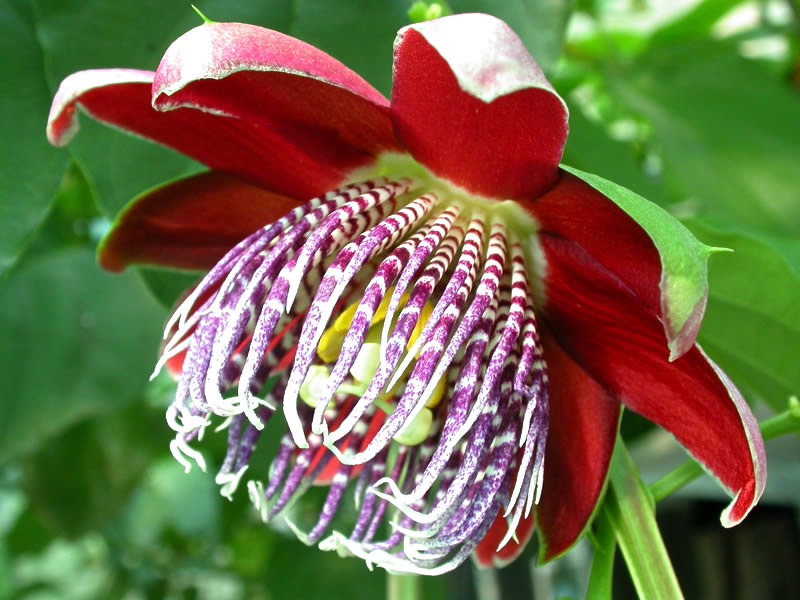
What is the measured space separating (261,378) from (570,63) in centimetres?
120

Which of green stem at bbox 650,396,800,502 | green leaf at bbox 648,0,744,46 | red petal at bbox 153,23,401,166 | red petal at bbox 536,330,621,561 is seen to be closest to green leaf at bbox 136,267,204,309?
red petal at bbox 153,23,401,166

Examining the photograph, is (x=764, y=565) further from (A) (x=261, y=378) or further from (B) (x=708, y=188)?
(A) (x=261, y=378)

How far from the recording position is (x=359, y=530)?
2.20 feet

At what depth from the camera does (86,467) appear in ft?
5.19

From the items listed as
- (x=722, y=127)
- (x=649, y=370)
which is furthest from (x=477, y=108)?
(x=722, y=127)

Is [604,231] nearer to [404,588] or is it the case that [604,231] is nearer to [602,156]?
[404,588]

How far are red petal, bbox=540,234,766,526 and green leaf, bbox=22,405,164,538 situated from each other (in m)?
1.09

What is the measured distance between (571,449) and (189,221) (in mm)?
378

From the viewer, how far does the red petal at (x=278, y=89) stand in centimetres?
53

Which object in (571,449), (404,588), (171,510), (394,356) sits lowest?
(171,510)

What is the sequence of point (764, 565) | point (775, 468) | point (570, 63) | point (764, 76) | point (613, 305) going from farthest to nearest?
point (764, 565), point (775, 468), point (570, 63), point (764, 76), point (613, 305)

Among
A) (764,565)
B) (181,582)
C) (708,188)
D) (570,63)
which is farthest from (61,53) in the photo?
(764,565)

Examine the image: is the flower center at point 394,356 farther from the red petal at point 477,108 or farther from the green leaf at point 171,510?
the green leaf at point 171,510

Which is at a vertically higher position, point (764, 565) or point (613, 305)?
point (613, 305)
